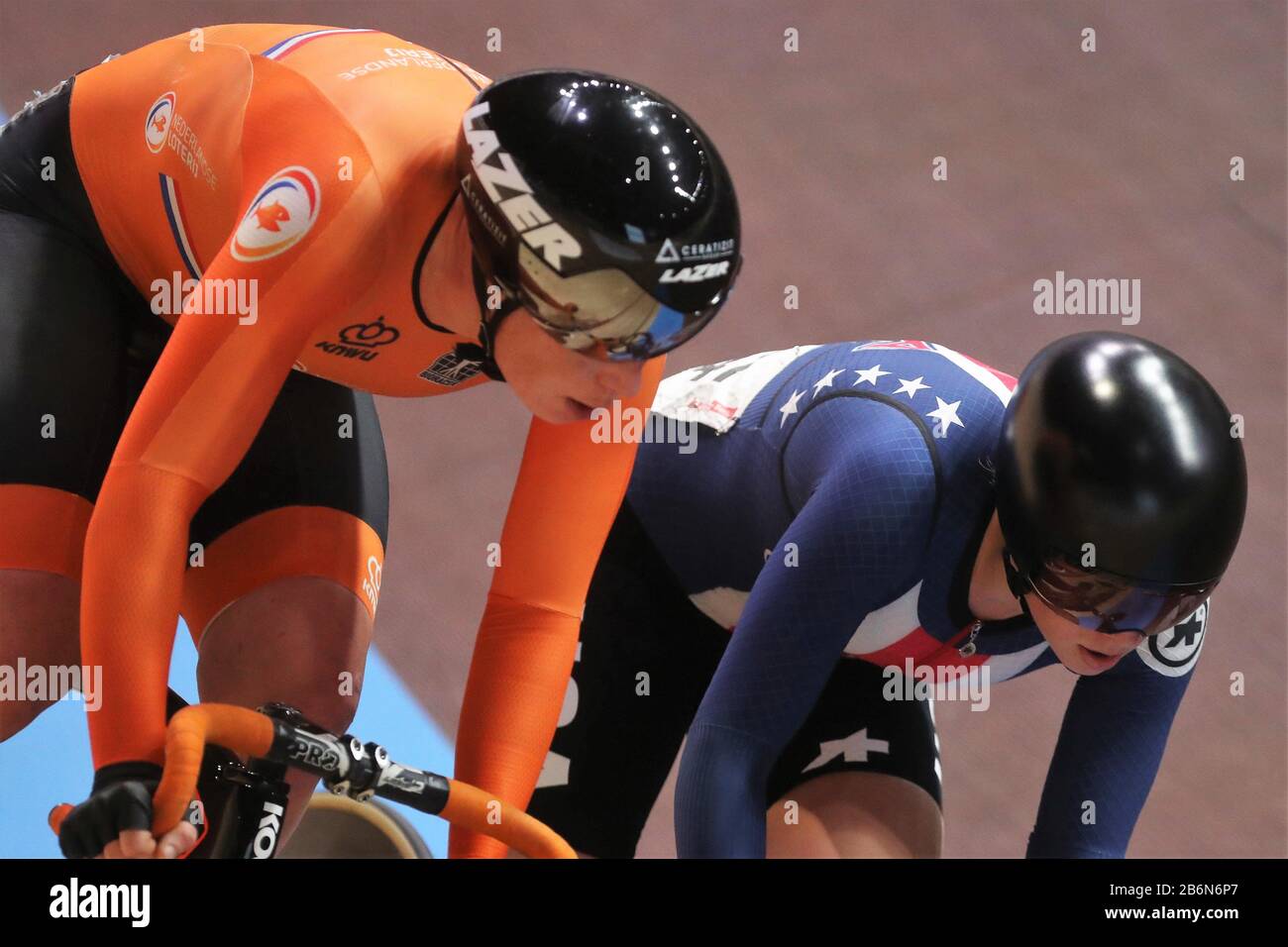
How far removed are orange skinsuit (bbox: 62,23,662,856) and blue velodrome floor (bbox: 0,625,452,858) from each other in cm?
137

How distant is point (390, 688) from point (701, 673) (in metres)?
1.48

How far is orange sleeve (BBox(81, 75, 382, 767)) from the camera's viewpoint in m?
1.95

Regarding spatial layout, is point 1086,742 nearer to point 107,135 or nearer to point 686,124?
point 686,124

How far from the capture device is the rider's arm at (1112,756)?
8.71 feet

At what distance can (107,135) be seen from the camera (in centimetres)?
249

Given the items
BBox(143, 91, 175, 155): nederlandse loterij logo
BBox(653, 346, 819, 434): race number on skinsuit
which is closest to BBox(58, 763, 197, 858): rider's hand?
BBox(143, 91, 175, 155): nederlandse loterij logo

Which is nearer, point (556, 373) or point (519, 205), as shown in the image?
point (519, 205)

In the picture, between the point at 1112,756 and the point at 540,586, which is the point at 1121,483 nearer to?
the point at 1112,756

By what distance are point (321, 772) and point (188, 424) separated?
0.42 metres

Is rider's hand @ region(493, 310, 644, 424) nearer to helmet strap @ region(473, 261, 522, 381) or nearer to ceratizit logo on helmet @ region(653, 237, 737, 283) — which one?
helmet strap @ region(473, 261, 522, 381)

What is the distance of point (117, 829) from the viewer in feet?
5.87

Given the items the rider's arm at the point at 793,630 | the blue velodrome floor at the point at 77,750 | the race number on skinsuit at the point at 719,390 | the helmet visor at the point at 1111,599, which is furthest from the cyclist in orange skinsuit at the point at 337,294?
the blue velodrome floor at the point at 77,750

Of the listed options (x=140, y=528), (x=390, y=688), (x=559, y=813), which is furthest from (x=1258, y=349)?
(x=140, y=528)

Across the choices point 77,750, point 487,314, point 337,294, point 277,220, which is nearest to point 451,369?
point 487,314
